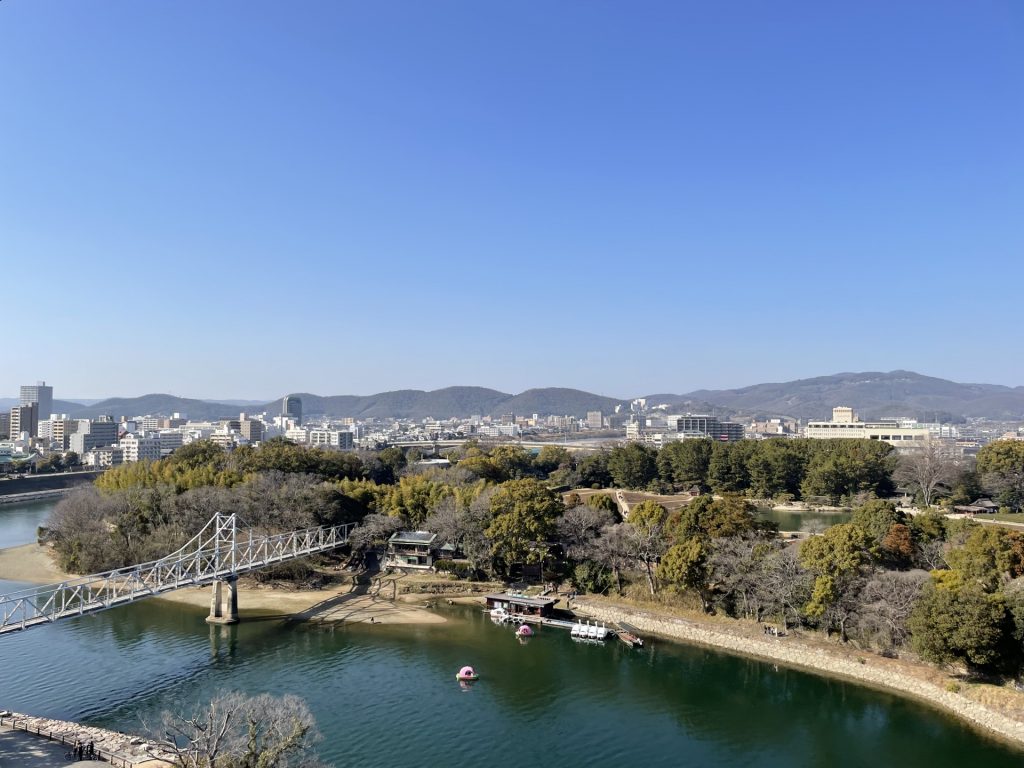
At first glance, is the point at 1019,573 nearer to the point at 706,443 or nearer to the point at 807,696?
the point at 807,696

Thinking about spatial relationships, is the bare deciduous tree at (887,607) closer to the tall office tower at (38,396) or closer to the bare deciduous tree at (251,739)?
the bare deciduous tree at (251,739)

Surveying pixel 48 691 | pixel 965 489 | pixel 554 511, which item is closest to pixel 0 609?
pixel 48 691

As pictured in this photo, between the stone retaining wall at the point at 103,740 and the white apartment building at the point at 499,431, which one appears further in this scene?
the white apartment building at the point at 499,431

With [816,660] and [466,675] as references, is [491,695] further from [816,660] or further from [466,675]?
[816,660]

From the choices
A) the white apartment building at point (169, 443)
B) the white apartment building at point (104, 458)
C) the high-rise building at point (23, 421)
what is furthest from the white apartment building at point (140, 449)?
the high-rise building at point (23, 421)

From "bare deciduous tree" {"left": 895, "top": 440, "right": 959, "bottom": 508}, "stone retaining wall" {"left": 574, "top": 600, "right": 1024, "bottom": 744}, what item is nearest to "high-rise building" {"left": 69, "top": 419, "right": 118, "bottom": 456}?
"stone retaining wall" {"left": 574, "top": 600, "right": 1024, "bottom": 744}
